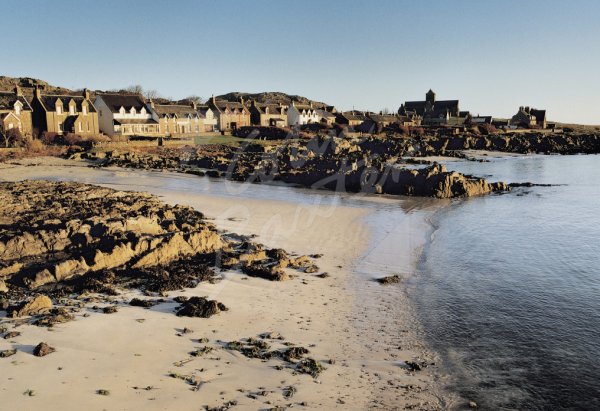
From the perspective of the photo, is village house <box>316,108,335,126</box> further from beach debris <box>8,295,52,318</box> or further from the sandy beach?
beach debris <box>8,295,52,318</box>

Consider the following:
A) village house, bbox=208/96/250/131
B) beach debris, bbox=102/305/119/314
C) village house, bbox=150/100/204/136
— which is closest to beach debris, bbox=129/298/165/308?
beach debris, bbox=102/305/119/314

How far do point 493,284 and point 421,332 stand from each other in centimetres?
602

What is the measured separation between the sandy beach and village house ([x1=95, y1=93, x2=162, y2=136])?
6213cm

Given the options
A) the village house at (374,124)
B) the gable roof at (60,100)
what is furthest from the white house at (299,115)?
the gable roof at (60,100)

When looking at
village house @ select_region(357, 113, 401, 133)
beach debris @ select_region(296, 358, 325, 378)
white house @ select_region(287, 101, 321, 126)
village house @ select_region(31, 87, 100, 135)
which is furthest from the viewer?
village house @ select_region(357, 113, 401, 133)

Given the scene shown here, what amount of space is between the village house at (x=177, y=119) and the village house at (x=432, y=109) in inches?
3124

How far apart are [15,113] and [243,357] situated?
64.3 m

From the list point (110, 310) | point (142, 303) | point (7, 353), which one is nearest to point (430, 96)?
point (142, 303)

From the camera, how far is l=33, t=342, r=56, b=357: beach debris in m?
10.8

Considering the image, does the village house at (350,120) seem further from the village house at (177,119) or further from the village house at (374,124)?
the village house at (177,119)

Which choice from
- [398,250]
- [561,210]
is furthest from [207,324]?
[561,210]

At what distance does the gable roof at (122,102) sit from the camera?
240 ft

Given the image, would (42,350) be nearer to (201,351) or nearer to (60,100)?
(201,351)

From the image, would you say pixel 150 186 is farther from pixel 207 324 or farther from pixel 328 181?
pixel 207 324
